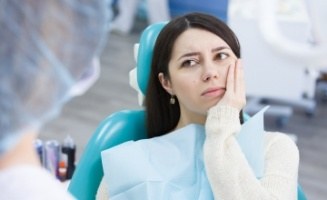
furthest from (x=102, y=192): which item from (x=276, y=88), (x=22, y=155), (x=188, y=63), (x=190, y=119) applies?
(x=276, y=88)

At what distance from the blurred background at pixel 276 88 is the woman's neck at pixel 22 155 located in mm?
2011

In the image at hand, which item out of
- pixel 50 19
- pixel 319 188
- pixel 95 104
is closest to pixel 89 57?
pixel 50 19

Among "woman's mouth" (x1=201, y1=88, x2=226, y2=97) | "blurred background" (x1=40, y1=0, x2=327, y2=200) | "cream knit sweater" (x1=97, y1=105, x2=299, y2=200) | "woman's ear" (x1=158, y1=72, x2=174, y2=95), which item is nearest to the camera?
"cream knit sweater" (x1=97, y1=105, x2=299, y2=200)

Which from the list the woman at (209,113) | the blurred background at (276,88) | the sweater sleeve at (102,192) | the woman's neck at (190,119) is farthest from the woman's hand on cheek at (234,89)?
the blurred background at (276,88)

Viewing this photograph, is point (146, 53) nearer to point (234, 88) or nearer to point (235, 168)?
point (234, 88)

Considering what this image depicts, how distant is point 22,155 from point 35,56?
0.42 feet

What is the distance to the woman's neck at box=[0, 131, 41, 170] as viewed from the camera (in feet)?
2.38

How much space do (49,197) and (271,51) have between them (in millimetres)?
2392

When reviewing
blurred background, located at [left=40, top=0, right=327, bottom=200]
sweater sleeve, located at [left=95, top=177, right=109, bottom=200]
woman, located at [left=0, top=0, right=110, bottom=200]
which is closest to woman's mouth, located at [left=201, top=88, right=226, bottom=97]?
sweater sleeve, located at [left=95, top=177, right=109, bottom=200]

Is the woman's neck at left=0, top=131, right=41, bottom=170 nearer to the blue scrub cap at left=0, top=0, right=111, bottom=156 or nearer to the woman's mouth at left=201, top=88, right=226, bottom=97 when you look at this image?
the blue scrub cap at left=0, top=0, right=111, bottom=156

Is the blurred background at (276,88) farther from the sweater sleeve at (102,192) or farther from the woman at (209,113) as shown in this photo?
the sweater sleeve at (102,192)

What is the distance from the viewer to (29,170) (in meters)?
0.73

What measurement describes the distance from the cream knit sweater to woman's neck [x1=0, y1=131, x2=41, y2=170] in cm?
72

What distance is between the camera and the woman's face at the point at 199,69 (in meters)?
1.50
